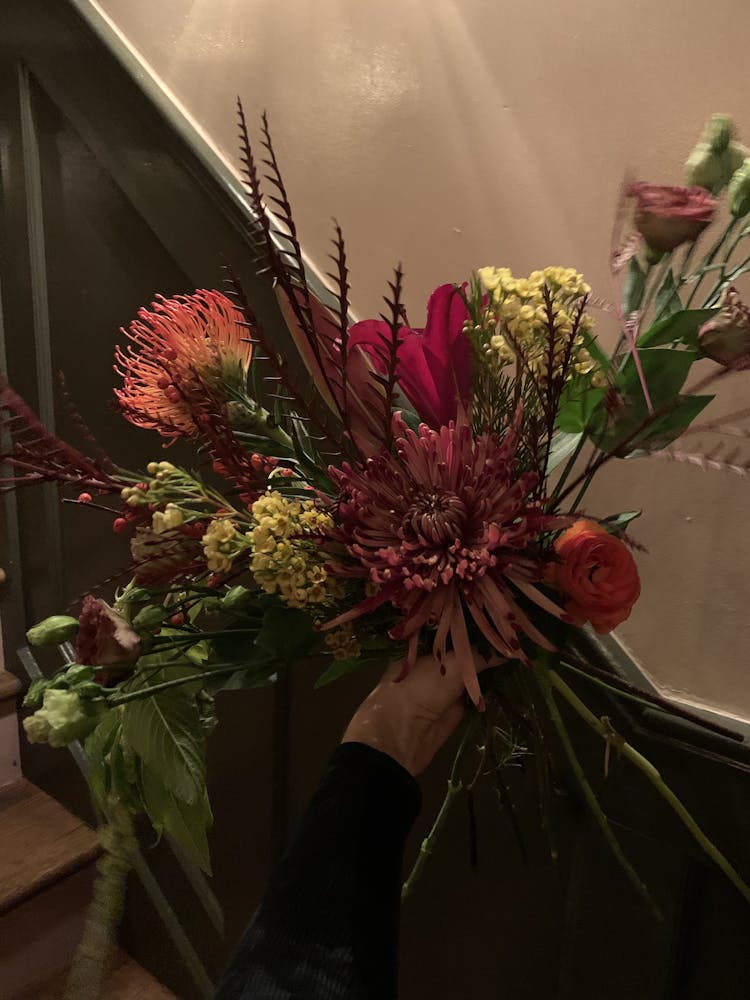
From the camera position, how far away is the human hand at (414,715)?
578mm

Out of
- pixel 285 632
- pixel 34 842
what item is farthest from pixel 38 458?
pixel 34 842

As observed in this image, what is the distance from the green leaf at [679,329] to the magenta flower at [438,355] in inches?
5.2

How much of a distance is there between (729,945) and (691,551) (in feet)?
1.35

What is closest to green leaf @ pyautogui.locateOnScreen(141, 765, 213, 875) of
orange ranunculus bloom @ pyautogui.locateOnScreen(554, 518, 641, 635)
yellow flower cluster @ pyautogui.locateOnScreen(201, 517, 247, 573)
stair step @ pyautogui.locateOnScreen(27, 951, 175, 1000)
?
yellow flower cluster @ pyautogui.locateOnScreen(201, 517, 247, 573)

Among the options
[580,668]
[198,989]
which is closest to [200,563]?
[580,668]

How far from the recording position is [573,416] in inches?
22.0

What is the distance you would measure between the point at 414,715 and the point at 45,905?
113 centimetres

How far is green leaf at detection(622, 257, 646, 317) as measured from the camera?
556mm

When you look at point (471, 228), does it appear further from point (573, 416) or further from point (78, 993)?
point (78, 993)

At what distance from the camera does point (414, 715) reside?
1.93 ft

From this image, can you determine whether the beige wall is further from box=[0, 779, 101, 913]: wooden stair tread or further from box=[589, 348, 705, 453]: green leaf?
box=[0, 779, 101, 913]: wooden stair tread

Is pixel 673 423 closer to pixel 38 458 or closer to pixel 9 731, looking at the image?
pixel 38 458

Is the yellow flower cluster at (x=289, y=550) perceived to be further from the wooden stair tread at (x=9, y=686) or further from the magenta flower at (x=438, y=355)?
the wooden stair tread at (x=9, y=686)

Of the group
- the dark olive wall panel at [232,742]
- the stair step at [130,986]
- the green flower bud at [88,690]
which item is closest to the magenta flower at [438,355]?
the green flower bud at [88,690]
